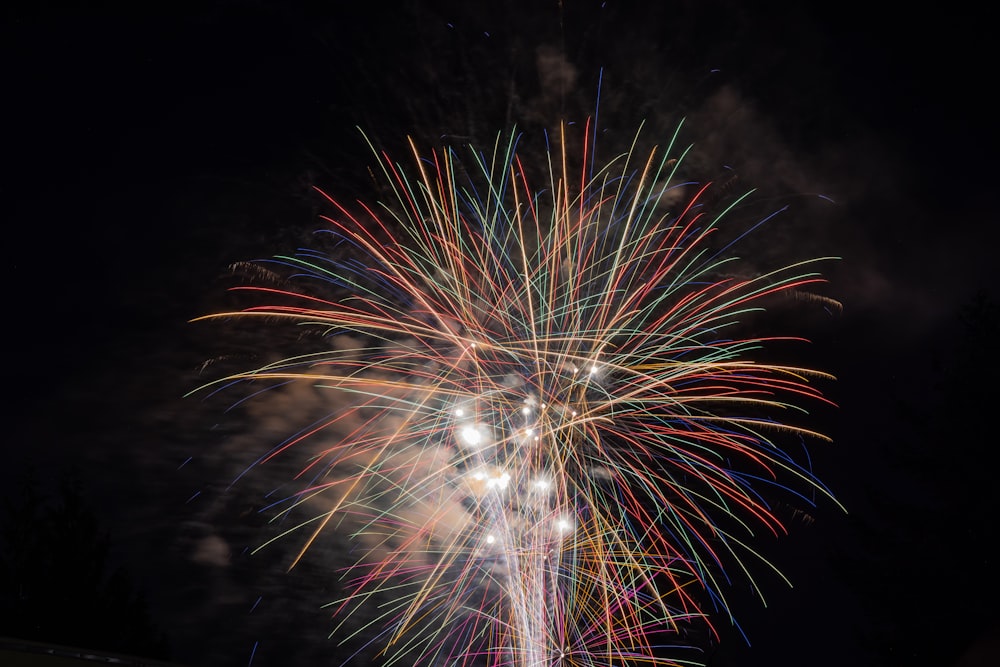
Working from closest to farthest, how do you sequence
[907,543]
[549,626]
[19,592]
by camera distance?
[549,626]
[19,592]
[907,543]

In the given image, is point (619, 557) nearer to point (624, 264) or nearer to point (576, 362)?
point (576, 362)

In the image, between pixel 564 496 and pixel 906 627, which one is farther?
pixel 906 627

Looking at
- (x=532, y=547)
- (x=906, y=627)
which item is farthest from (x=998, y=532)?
(x=532, y=547)

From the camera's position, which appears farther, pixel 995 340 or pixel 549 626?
pixel 995 340

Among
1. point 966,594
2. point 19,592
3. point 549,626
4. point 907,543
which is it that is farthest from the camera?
point 907,543

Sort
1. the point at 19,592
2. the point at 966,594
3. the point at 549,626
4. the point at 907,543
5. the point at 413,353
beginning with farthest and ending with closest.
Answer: the point at 907,543 → the point at 966,594 → the point at 19,592 → the point at 549,626 → the point at 413,353

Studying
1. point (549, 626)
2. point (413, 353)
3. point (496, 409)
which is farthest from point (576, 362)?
point (549, 626)

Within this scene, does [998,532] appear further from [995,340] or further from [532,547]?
[532,547]

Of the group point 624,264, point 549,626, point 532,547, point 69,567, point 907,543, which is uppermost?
point 69,567

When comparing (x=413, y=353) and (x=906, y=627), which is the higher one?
(x=413, y=353)
